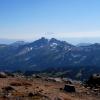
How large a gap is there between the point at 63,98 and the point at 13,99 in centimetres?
559

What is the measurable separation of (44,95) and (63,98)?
6.92 feet

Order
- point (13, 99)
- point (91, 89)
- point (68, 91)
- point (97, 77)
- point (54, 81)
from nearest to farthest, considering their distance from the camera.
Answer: point (13, 99) < point (68, 91) < point (91, 89) < point (97, 77) < point (54, 81)

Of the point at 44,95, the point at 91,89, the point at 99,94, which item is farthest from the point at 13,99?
the point at 91,89

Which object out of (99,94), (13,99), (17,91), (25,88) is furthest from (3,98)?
(99,94)

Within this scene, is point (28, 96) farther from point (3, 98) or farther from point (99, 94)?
point (99, 94)

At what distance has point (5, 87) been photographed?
3638 centimetres

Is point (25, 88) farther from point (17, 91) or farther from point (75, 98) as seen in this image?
point (75, 98)

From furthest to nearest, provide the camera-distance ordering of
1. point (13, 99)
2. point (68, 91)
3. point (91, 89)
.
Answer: point (91, 89) < point (68, 91) < point (13, 99)

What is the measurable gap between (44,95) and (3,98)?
4544 mm

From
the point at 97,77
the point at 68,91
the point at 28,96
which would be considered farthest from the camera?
the point at 97,77

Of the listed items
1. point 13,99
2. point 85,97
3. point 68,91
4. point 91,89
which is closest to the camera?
point 13,99

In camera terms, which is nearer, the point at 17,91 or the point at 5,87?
the point at 17,91

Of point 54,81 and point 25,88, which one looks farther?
point 54,81

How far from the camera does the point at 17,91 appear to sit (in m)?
34.2
